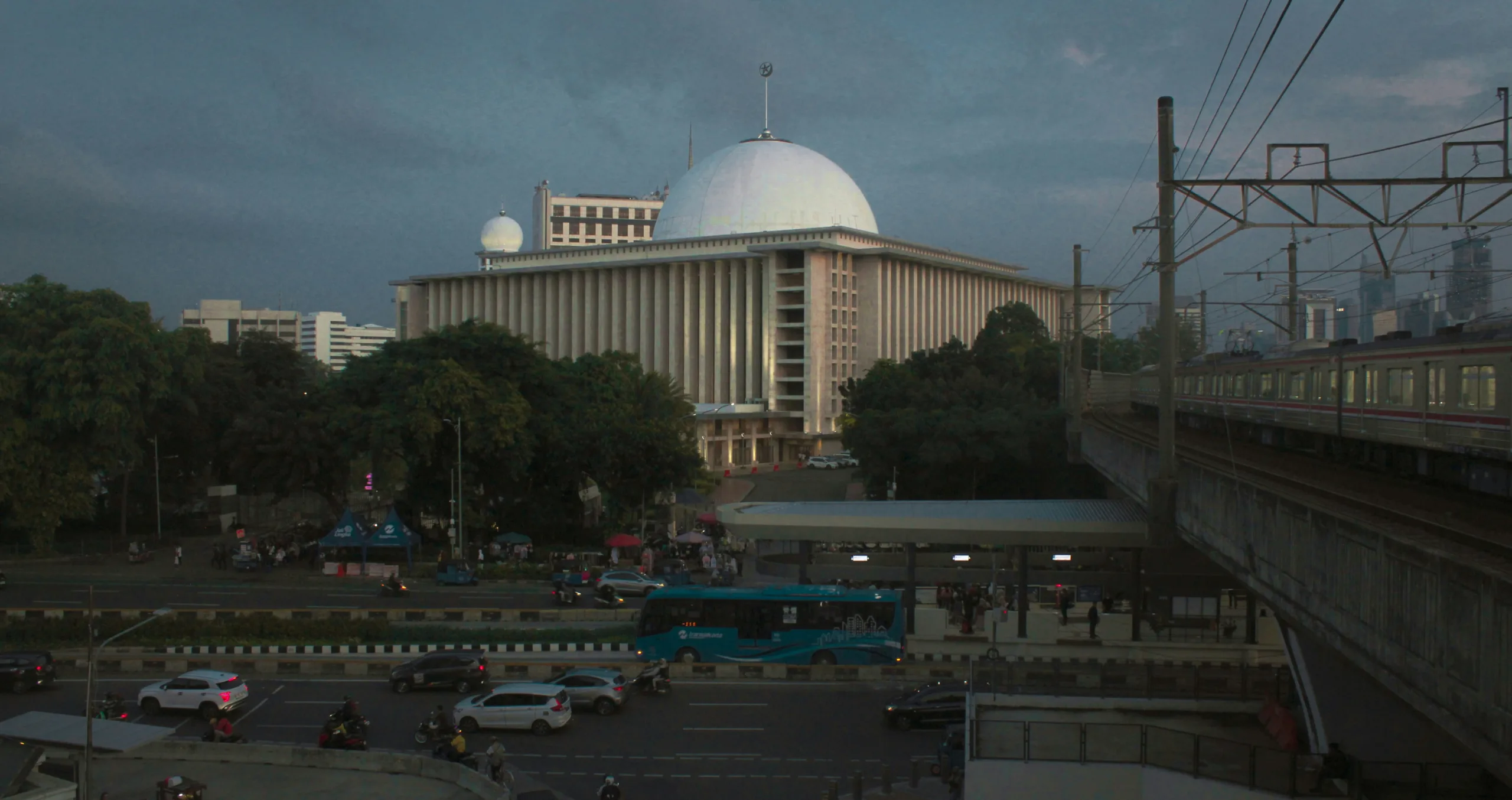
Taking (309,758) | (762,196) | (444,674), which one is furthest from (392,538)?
(762,196)

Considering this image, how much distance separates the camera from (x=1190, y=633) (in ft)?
74.4

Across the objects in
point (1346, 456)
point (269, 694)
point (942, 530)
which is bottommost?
point (269, 694)

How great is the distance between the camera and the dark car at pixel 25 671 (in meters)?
21.7

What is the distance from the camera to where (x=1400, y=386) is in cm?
1723

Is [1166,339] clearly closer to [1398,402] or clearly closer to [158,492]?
[1398,402]

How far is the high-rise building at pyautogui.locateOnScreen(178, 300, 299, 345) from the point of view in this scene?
6132 inches

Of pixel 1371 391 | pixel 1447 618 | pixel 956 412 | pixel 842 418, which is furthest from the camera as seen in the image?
pixel 842 418

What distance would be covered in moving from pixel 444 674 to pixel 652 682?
3835 mm

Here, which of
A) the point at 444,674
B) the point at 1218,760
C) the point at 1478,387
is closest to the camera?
the point at 1218,760

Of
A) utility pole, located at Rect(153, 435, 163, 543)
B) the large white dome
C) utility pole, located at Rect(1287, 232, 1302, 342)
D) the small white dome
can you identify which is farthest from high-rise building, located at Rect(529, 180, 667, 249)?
utility pole, located at Rect(1287, 232, 1302, 342)

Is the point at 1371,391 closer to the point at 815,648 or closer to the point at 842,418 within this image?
the point at 815,648

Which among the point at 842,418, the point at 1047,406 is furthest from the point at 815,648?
the point at 842,418

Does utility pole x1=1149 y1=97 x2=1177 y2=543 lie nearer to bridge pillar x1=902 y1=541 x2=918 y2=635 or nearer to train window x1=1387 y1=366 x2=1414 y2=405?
train window x1=1387 y1=366 x2=1414 y2=405

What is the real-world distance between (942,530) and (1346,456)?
7.37 meters
